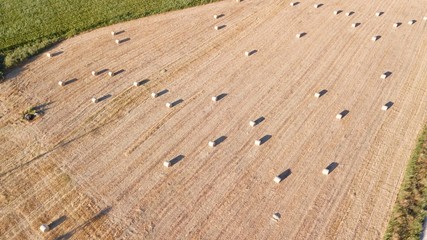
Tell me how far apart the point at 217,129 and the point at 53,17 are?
1588 cm

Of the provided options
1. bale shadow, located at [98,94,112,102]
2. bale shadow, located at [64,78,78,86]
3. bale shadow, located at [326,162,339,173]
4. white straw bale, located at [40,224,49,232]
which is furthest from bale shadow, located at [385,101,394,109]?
bale shadow, located at [64,78,78,86]

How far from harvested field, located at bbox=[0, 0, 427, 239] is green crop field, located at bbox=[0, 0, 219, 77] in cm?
116

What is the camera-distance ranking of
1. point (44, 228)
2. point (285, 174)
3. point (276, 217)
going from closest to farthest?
point (44, 228) < point (276, 217) < point (285, 174)

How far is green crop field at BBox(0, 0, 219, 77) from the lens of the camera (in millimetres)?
23703

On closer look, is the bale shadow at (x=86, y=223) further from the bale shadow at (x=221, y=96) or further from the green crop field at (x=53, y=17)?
the green crop field at (x=53, y=17)

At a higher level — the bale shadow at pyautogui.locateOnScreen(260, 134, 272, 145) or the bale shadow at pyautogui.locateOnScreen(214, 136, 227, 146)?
the bale shadow at pyautogui.locateOnScreen(214, 136, 227, 146)

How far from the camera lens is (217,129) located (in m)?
17.5

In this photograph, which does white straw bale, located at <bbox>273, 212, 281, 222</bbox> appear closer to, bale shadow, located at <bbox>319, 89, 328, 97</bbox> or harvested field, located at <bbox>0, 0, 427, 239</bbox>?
harvested field, located at <bbox>0, 0, 427, 239</bbox>

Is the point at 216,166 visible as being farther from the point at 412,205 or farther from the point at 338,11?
the point at 338,11

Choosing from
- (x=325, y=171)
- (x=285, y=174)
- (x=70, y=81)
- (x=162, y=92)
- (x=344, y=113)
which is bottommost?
(x=325, y=171)

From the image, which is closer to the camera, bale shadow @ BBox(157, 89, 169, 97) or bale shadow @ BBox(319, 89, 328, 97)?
bale shadow @ BBox(319, 89, 328, 97)

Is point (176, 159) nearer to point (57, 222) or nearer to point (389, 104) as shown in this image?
point (57, 222)

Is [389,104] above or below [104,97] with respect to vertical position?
below

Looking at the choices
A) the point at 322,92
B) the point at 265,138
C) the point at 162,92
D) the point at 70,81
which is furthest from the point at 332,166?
the point at 70,81
